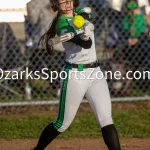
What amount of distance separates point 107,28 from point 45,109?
1589 mm

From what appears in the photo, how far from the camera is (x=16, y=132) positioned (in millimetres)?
7453

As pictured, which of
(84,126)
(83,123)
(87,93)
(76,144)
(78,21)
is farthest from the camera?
(83,123)

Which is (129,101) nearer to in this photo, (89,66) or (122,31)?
(122,31)

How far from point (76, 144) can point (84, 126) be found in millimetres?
790

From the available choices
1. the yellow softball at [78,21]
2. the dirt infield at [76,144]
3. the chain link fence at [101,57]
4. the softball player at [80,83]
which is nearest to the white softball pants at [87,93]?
the softball player at [80,83]

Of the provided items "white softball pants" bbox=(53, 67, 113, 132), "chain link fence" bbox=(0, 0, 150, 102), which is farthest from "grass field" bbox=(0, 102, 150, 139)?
"white softball pants" bbox=(53, 67, 113, 132)

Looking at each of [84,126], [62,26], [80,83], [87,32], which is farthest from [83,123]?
[87,32]

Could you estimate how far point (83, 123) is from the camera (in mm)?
7855

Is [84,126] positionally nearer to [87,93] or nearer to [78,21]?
[87,93]

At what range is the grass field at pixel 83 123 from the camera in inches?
290

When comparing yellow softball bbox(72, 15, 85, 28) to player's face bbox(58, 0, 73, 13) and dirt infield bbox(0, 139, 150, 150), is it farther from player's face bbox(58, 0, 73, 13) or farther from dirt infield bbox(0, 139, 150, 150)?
dirt infield bbox(0, 139, 150, 150)

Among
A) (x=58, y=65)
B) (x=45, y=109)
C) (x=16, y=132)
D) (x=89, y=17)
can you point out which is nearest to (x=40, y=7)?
(x=58, y=65)

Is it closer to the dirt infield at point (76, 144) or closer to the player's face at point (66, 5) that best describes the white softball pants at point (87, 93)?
the player's face at point (66, 5)

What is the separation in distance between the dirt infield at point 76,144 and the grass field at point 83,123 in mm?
186
